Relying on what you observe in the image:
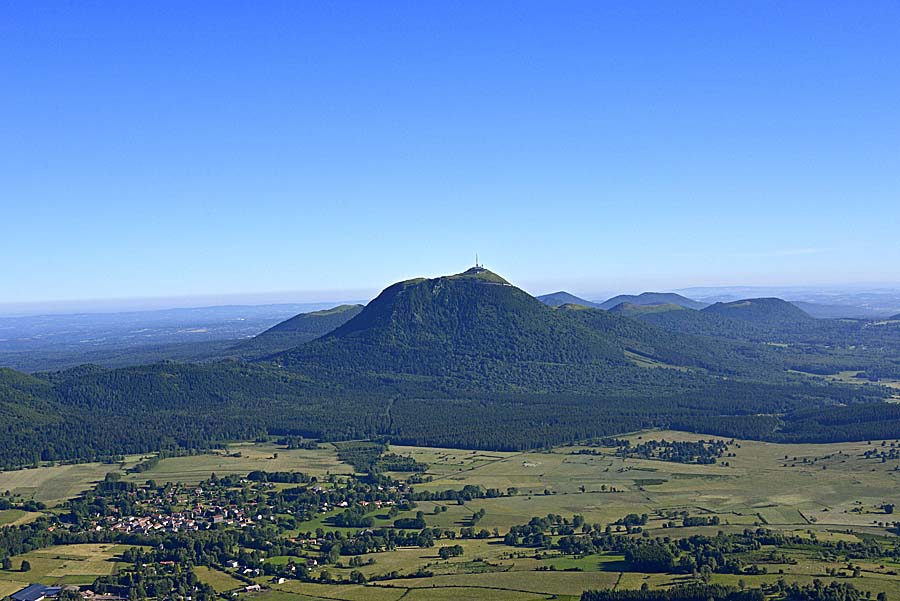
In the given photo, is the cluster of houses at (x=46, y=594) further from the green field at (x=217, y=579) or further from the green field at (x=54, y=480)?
the green field at (x=54, y=480)

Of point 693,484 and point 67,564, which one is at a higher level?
point 67,564

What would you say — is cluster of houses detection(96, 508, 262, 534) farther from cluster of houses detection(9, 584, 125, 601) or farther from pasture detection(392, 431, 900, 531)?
pasture detection(392, 431, 900, 531)

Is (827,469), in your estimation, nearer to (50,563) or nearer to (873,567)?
(873,567)

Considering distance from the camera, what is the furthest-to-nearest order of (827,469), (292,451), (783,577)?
(292,451), (827,469), (783,577)

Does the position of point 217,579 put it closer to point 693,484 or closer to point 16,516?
point 16,516

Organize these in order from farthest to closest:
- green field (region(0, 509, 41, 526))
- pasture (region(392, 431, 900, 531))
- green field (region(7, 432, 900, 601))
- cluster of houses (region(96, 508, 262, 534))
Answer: green field (region(0, 509, 41, 526))
pasture (region(392, 431, 900, 531))
cluster of houses (region(96, 508, 262, 534))
green field (region(7, 432, 900, 601))

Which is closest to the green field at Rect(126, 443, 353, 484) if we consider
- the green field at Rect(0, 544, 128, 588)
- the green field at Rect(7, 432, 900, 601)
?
the green field at Rect(7, 432, 900, 601)

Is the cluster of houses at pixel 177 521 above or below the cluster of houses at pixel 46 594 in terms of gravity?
above

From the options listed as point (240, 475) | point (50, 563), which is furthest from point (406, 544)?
point (240, 475)

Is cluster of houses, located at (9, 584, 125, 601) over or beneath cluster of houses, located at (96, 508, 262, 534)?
beneath

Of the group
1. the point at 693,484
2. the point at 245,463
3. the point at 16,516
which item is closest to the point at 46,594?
the point at 16,516

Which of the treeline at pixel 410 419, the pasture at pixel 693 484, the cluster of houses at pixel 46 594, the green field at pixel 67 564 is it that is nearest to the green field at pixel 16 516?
the green field at pixel 67 564
